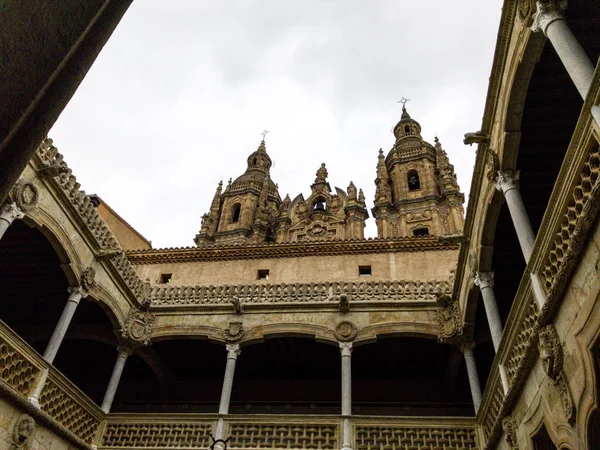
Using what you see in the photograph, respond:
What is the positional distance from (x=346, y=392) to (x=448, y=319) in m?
3.47

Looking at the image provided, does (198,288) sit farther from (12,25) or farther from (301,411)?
(12,25)

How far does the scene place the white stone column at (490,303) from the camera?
9.45 meters

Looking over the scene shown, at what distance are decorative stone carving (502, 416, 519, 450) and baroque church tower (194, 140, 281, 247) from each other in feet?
88.6

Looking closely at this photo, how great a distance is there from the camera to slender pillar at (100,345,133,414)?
12.3m

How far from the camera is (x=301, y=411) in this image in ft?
51.0

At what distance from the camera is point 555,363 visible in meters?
5.78

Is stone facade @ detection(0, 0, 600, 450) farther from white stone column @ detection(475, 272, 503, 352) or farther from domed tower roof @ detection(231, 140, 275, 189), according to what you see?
domed tower roof @ detection(231, 140, 275, 189)

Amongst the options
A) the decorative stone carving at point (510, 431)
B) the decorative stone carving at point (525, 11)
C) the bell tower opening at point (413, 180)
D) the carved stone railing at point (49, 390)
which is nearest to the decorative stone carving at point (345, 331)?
the decorative stone carving at point (510, 431)

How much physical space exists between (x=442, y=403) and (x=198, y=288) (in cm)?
845

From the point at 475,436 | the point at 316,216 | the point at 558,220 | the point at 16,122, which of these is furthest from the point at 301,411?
→ the point at 316,216

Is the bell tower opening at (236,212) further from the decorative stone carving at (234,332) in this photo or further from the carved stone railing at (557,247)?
the carved stone railing at (557,247)

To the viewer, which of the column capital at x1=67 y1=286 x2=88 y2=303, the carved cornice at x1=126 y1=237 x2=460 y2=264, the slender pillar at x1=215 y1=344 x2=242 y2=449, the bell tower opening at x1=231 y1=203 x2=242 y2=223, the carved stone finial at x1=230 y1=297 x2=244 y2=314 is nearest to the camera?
the slender pillar at x1=215 y1=344 x2=242 y2=449

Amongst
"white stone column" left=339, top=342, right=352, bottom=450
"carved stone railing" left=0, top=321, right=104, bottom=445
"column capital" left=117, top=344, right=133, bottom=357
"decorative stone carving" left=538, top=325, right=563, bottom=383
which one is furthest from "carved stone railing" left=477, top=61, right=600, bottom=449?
"column capital" left=117, top=344, right=133, bottom=357

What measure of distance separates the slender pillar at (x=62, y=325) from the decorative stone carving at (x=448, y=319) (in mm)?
9342
